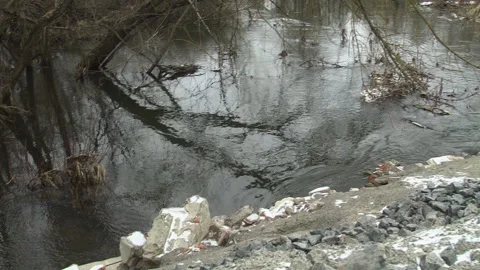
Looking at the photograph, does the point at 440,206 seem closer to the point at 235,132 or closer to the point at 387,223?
the point at 387,223

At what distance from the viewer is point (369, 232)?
3850mm

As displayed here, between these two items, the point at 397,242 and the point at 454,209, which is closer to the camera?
the point at 397,242

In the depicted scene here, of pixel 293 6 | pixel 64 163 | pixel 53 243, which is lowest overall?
pixel 53 243

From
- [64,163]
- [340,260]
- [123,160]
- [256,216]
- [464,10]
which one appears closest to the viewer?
[340,260]

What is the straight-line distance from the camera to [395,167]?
7.15 metres

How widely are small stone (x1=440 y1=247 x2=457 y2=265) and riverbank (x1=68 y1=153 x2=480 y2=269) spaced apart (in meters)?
0.03

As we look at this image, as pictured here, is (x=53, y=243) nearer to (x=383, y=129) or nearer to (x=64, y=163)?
(x=64, y=163)

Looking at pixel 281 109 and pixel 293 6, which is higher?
pixel 293 6

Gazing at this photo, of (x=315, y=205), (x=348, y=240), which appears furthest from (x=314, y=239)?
(x=315, y=205)

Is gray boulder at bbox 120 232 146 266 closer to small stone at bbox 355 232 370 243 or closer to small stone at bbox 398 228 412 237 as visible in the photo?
small stone at bbox 355 232 370 243

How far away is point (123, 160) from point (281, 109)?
11.6ft

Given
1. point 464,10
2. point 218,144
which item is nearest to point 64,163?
point 218,144

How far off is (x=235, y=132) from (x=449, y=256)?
6558mm

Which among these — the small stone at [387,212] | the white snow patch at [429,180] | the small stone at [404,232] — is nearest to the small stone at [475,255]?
the small stone at [404,232]
